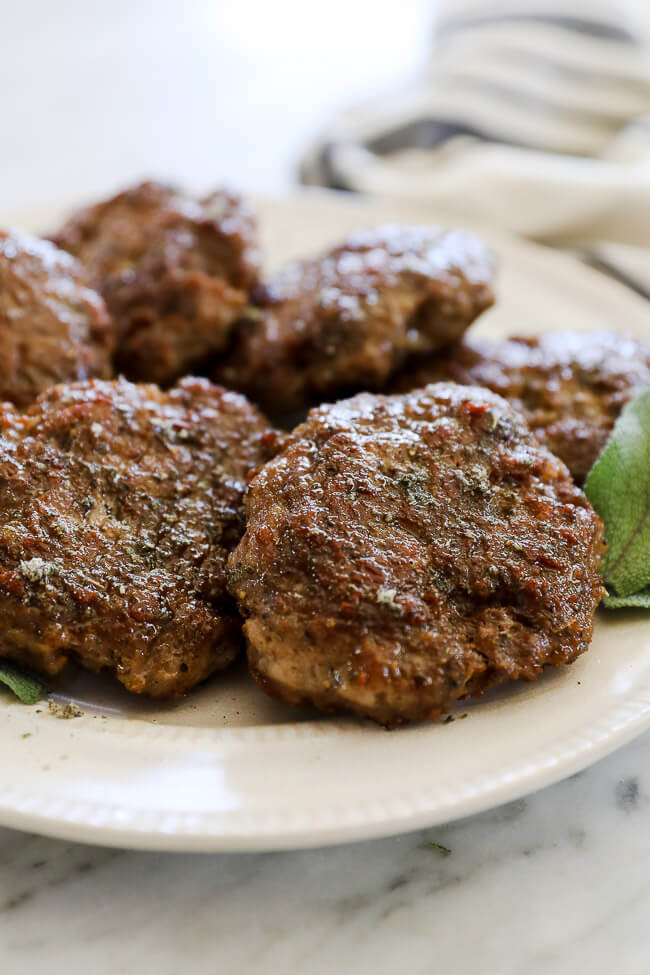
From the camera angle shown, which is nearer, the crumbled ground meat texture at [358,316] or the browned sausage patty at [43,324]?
the browned sausage patty at [43,324]

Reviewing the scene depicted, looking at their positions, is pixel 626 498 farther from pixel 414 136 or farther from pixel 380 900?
pixel 414 136

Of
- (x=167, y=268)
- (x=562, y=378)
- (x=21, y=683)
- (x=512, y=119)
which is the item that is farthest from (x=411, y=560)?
(x=512, y=119)

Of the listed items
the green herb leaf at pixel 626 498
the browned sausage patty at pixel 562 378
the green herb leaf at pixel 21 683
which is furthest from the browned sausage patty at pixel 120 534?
the green herb leaf at pixel 626 498

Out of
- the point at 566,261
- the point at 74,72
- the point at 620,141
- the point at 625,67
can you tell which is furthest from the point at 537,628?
the point at 74,72

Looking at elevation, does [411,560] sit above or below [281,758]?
above

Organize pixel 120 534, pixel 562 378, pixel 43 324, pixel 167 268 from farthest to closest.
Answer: pixel 167 268 → pixel 562 378 → pixel 43 324 → pixel 120 534

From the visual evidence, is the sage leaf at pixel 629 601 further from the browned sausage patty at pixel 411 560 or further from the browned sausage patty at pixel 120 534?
the browned sausage patty at pixel 120 534

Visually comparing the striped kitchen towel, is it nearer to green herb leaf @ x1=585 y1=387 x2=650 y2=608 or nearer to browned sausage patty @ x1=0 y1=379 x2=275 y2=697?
green herb leaf @ x1=585 y1=387 x2=650 y2=608

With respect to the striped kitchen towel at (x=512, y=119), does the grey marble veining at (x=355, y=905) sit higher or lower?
lower
